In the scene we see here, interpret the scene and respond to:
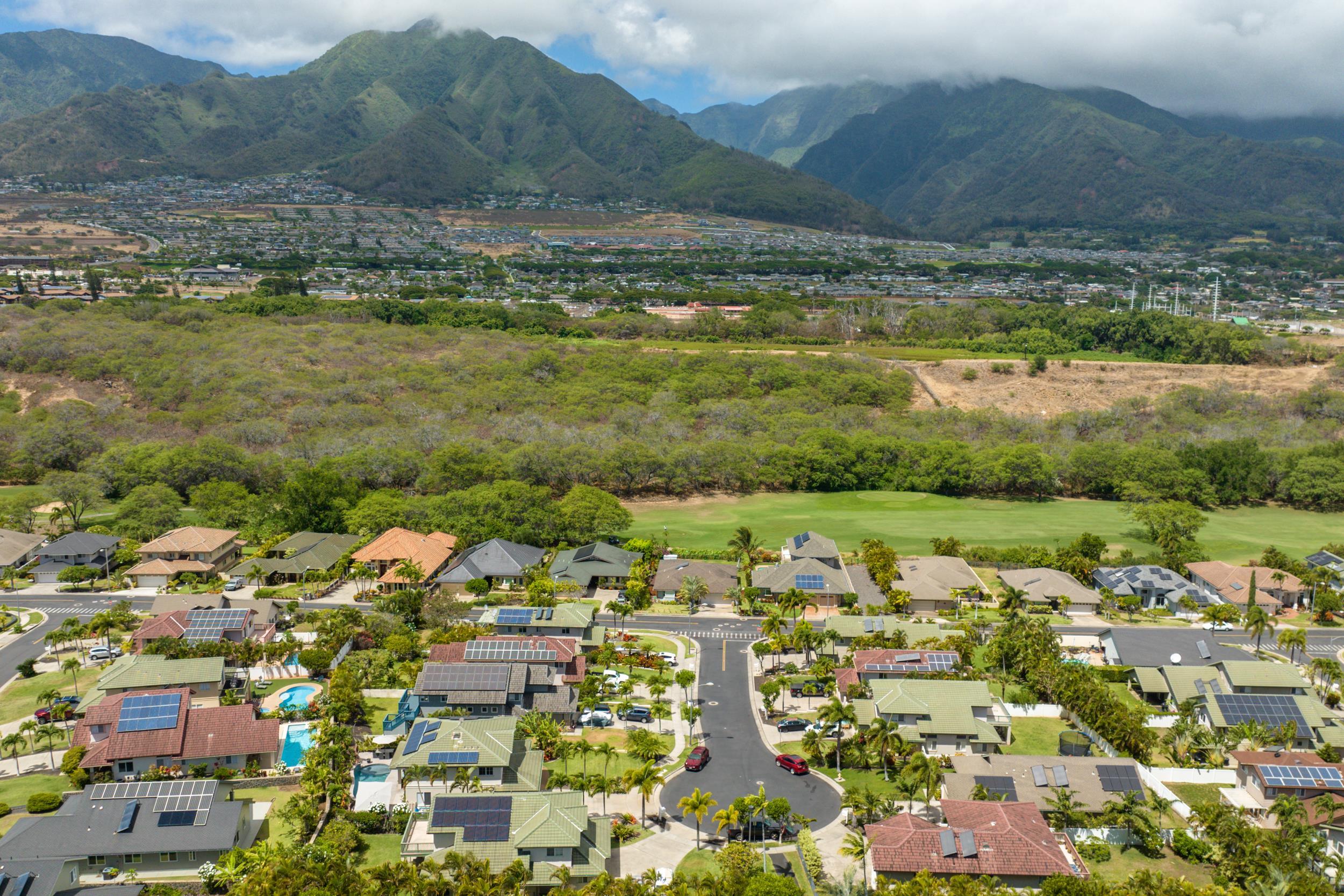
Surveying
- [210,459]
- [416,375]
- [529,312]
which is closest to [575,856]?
[210,459]

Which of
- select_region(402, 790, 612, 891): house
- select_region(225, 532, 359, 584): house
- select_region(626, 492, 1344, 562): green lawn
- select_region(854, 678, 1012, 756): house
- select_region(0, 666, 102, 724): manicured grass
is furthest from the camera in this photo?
select_region(626, 492, 1344, 562): green lawn

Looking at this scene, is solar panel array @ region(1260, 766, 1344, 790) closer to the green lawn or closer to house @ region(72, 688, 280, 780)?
the green lawn

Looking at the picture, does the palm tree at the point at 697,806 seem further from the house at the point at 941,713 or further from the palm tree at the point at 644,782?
the house at the point at 941,713

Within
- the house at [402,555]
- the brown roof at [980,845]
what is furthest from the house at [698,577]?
the brown roof at [980,845]

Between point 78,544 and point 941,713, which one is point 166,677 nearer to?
point 78,544

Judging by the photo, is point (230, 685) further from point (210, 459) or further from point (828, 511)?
point (828, 511)

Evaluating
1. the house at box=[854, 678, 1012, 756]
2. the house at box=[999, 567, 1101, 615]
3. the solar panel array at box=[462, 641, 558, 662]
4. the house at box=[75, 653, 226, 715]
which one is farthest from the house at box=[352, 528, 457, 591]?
the house at box=[999, 567, 1101, 615]
